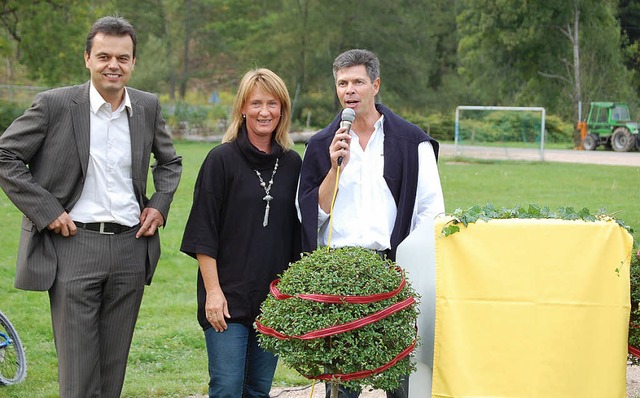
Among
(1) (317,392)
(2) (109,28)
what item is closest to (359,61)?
(2) (109,28)

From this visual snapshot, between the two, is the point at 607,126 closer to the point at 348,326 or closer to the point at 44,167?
the point at 44,167

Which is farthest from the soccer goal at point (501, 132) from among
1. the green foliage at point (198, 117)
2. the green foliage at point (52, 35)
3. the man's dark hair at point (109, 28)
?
the man's dark hair at point (109, 28)

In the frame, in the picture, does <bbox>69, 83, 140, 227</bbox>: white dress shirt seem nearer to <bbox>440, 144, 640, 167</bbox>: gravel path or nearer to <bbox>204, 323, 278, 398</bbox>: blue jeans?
<bbox>204, 323, 278, 398</bbox>: blue jeans

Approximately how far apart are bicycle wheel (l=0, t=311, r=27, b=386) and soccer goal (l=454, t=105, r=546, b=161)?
88.3ft

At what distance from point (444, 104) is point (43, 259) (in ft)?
181

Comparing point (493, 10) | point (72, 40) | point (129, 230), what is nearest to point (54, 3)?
point (72, 40)

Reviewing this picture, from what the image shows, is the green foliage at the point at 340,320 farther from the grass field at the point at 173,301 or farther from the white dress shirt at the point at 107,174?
the grass field at the point at 173,301

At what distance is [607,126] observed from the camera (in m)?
36.8

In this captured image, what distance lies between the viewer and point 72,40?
36344 millimetres

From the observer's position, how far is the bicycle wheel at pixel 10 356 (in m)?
6.39

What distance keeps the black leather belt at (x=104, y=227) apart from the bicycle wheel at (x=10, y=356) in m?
2.48

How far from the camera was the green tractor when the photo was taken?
35.6 metres

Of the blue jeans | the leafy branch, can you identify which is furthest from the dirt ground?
the leafy branch

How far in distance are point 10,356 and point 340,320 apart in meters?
3.71
